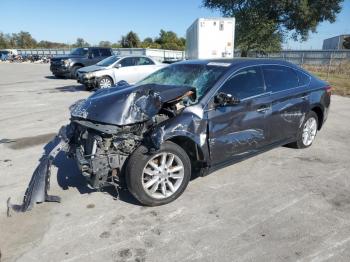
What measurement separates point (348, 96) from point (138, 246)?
1238 centimetres

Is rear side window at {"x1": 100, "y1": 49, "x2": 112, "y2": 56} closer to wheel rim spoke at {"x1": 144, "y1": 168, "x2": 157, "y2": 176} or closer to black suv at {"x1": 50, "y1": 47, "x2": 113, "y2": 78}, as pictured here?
black suv at {"x1": 50, "y1": 47, "x2": 113, "y2": 78}

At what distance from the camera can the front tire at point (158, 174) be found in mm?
3746

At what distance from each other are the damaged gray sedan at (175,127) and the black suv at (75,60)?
53.0ft

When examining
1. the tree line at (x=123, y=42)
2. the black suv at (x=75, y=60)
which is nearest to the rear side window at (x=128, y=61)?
the black suv at (x=75, y=60)

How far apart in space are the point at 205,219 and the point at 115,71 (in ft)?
37.3

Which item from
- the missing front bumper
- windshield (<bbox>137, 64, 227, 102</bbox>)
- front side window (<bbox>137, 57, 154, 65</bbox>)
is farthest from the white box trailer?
the missing front bumper

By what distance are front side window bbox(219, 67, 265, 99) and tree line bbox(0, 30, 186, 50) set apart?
58456mm

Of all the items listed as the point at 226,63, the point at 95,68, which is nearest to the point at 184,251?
the point at 226,63

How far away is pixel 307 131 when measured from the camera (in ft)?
19.7

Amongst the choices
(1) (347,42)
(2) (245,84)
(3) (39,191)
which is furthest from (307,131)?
(1) (347,42)

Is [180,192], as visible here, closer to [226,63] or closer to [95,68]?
[226,63]

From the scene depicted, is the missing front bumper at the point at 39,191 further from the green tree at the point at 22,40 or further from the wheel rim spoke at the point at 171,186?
the green tree at the point at 22,40

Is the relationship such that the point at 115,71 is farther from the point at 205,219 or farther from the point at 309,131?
the point at 205,219

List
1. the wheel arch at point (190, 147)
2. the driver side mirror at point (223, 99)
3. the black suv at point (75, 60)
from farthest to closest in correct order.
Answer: the black suv at point (75, 60), the driver side mirror at point (223, 99), the wheel arch at point (190, 147)
